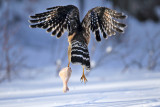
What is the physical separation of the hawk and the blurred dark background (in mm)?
3868

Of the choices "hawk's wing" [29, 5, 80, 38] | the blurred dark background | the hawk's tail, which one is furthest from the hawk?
the blurred dark background

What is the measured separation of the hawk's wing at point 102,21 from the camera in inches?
117

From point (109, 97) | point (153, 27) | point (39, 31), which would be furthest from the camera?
point (153, 27)

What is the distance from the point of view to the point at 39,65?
31.6ft

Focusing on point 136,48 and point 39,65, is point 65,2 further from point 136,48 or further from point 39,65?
point 136,48

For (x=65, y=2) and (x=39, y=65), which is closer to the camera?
(x=65, y=2)

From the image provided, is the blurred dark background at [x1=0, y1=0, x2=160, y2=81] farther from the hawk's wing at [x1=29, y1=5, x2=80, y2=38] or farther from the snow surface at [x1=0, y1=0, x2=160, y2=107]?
the hawk's wing at [x1=29, y1=5, x2=80, y2=38]

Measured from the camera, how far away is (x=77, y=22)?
3.04 meters

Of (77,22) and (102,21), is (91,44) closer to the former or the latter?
(102,21)

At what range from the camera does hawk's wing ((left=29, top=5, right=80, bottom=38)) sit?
306 centimetres

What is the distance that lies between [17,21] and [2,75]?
15.1ft

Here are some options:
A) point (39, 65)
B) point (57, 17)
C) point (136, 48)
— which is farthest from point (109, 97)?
point (136, 48)

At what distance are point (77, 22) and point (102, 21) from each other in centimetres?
37

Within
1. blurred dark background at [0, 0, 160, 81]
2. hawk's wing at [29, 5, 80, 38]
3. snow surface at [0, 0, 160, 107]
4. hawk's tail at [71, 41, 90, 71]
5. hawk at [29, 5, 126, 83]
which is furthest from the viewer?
blurred dark background at [0, 0, 160, 81]
